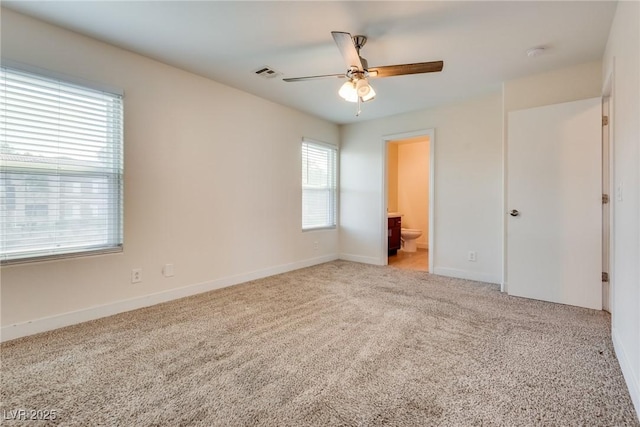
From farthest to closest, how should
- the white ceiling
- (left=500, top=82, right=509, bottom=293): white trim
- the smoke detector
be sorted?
(left=500, top=82, right=509, bottom=293): white trim
the smoke detector
the white ceiling

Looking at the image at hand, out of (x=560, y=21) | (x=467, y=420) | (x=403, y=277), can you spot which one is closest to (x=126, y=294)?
(x=467, y=420)

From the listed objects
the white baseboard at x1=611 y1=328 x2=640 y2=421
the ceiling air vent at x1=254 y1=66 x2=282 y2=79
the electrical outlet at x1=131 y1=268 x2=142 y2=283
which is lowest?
the white baseboard at x1=611 y1=328 x2=640 y2=421

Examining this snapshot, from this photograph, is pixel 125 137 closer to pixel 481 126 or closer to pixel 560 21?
pixel 560 21

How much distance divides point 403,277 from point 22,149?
4119 millimetres

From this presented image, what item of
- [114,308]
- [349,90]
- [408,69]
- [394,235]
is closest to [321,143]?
[394,235]

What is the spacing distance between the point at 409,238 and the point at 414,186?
135 centimetres

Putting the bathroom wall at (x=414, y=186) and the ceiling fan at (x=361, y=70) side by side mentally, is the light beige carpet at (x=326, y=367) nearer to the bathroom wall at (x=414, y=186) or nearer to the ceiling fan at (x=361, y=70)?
the ceiling fan at (x=361, y=70)

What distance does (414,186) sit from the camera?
677 cm

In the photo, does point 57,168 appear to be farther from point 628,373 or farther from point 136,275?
point 628,373

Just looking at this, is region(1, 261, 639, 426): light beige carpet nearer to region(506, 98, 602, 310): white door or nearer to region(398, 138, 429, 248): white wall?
region(506, 98, 602, 310): white door

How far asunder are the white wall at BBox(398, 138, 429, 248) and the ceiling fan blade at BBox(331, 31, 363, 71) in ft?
15.2

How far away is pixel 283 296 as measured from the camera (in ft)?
10.7

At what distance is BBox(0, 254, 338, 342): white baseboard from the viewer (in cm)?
224

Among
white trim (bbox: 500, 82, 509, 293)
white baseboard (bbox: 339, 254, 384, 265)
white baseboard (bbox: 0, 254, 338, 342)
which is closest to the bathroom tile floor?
white baseboard (bbox: 339, 254, 384, 265)
